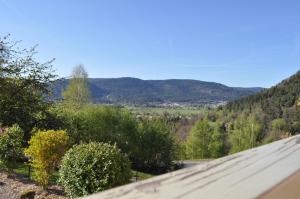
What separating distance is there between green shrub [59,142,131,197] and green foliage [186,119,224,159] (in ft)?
189

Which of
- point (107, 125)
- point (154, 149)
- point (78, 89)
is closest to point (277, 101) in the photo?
point (78, 89)

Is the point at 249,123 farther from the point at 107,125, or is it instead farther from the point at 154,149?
the point at 107,125

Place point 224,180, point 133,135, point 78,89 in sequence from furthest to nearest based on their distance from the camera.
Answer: point 78,89
point 133,135
point 224,180

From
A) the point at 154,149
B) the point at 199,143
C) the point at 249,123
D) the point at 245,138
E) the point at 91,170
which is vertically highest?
the point at 91,170

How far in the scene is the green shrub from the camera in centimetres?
1338

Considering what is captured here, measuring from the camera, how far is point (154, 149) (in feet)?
171

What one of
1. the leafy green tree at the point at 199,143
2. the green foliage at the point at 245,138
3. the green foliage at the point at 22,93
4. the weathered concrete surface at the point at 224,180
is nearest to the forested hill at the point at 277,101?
the green foliage at the point at 245,138

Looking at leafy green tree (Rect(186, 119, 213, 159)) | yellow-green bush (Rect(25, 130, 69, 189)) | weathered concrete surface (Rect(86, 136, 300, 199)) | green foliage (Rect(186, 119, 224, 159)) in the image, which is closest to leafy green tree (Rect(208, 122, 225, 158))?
green foliage (Rect(186, 119, 224, 159))

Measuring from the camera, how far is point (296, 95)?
12581 cm

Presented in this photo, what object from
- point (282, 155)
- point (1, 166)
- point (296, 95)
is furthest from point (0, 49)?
point (296, 95)

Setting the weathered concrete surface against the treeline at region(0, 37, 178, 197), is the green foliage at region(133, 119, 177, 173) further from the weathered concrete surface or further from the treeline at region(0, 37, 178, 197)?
the weathered concrete surface

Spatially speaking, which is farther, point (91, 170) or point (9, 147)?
point (9, 147)

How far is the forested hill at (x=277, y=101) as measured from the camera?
116 metres

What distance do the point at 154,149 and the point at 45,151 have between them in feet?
116
